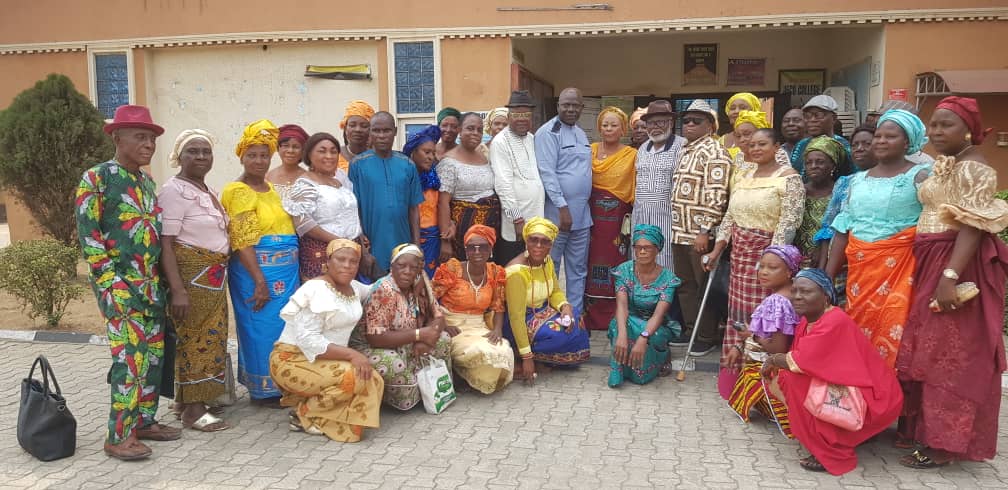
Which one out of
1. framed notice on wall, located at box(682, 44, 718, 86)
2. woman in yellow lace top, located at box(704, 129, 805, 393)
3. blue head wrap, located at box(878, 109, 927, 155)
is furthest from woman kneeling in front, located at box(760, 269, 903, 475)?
framed notice on wall, located at box(682, 44, 718, 86)

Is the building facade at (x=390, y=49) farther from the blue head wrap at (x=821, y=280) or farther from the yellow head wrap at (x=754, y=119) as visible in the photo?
the blue head wrap at (x=821, y=280)

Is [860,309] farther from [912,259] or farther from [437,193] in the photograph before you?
[437,193]

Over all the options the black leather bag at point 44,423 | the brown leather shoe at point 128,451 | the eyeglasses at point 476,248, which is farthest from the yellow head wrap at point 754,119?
the black leather bag at point 44,423

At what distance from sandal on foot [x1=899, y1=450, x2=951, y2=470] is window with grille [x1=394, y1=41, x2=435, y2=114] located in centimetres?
828

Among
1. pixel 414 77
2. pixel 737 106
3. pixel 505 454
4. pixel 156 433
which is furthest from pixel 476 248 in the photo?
pixel 414 77

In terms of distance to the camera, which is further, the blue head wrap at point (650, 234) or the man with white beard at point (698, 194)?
the man with white beard at point (698, 194)

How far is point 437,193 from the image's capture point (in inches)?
229

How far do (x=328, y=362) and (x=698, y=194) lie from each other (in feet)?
9.83

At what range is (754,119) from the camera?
18.5 feet

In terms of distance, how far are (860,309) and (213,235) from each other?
372 centimetres

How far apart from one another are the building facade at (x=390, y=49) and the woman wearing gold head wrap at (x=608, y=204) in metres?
4.69

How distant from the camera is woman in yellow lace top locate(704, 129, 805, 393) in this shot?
4.97m

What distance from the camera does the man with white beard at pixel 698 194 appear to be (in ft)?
18.5

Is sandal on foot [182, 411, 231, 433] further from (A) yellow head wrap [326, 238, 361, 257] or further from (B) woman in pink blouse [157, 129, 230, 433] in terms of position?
(A) yellow head wrap [326, 238, 361, 257]
